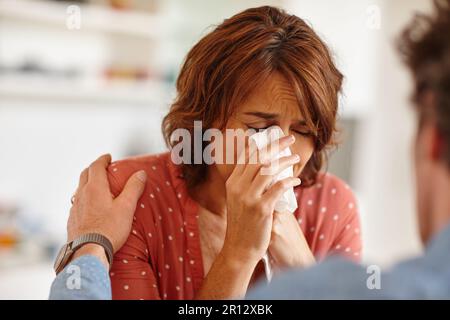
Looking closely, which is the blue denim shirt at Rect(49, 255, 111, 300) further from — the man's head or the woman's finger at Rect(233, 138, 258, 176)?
the man's head

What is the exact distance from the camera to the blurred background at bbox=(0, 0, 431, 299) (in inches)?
83.8

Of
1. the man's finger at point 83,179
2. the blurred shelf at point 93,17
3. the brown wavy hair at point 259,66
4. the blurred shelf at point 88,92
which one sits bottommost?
the man's finger at point 83,179

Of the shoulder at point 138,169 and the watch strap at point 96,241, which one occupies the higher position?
the shoulder at point 138,169

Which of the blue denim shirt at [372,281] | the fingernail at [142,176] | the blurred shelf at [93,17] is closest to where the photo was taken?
the blue denim shirt at [372,281]

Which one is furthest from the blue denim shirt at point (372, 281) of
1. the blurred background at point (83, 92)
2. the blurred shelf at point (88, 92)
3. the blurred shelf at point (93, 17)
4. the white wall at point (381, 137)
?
the white wall at point (381, 137)

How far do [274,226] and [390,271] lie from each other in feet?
1.01

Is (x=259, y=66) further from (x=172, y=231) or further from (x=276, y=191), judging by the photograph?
(x=172, y=231)

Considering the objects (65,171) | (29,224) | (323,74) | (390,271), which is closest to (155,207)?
(323,74)

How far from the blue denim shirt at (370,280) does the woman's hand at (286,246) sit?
0.20 metres

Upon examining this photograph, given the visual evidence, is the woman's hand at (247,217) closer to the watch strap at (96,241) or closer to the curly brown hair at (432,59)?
the watch strap at (96,241)

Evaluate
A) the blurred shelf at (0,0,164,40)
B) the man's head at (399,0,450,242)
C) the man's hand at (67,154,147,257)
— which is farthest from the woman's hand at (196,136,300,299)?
the blurred shelf at (0,0,164,40)

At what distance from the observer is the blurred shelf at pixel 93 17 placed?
2105mm

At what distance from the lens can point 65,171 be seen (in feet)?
7.76

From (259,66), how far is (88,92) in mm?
1580
